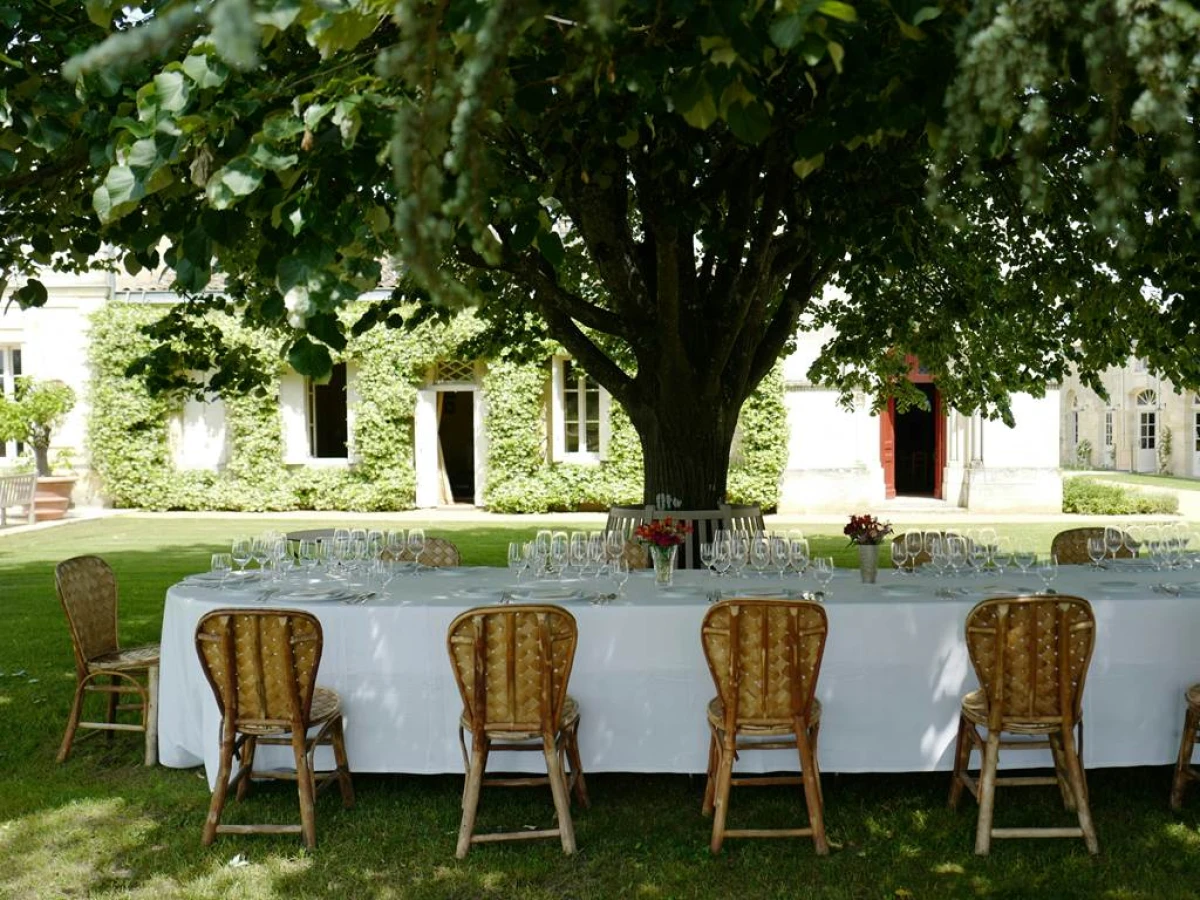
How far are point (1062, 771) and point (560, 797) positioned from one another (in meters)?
2.17

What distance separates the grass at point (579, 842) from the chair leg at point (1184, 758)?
8 centimetres

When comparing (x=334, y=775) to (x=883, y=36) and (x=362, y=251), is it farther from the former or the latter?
(x=883, y=36)

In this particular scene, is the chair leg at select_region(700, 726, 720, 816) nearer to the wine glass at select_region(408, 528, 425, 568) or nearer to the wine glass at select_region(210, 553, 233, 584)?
the wine glass at select_region(408, 528, 425, 568)

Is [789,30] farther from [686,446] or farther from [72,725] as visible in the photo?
[686,446]

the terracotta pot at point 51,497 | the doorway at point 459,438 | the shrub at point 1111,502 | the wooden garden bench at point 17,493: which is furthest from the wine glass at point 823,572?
the doorway at point 459,438

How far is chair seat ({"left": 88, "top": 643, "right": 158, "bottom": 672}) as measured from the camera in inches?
219

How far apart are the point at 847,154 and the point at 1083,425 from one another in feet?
128

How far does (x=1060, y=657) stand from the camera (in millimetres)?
4188

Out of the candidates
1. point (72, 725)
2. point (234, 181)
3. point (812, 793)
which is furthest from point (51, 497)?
point (234, 181)

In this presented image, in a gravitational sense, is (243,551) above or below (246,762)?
above

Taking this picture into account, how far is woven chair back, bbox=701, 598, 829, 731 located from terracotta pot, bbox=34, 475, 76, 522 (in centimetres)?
1759

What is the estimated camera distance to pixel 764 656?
423cm

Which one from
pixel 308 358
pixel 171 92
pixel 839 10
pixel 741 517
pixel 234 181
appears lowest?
pixel 741 517

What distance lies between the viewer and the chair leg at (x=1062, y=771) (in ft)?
14.6
